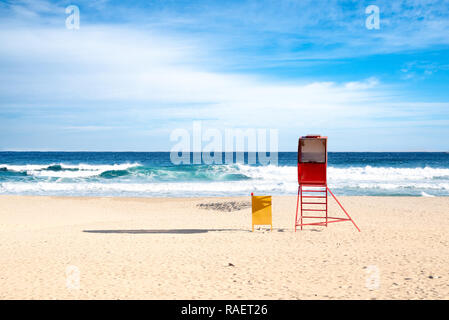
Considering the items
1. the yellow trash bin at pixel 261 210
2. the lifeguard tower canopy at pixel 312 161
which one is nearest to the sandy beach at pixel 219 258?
the yellow trash bin at pixel 261 210

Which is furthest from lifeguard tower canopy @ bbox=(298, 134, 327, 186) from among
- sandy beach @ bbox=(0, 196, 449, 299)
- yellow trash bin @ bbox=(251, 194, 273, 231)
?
sandy beach @ bbox=(0, 196, 449, 299)

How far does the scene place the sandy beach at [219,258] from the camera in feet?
18.2

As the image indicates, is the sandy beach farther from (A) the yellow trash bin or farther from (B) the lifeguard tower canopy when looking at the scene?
(B) the lifeguard tower canopy

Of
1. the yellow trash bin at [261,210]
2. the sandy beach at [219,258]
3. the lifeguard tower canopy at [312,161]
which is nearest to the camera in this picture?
the sandy beach at [219,258]

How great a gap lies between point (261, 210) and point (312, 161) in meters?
2.03

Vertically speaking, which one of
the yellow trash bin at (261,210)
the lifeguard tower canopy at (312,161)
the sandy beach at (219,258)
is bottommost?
the sandy beach at (219,258)

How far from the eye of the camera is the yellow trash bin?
400 inches

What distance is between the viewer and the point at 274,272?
641 cm

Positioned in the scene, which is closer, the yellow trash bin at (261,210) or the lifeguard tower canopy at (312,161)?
the yellow trash bin at (261,210)

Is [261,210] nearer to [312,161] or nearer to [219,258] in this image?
[312,161]

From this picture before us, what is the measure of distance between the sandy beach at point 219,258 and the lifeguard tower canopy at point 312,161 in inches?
56.6

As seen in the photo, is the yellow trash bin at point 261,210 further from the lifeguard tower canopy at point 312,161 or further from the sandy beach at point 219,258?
the lifeguard tower canopy at point 312,161

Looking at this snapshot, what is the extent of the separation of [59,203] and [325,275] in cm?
1417
